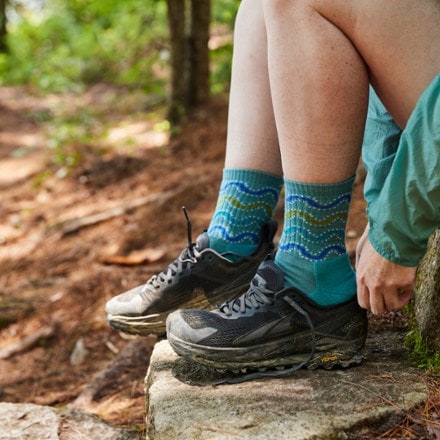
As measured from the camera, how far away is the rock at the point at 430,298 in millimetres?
1659

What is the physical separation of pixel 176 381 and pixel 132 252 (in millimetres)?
2254

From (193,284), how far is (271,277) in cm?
42

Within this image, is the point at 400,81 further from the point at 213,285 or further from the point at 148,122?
the point at 148,122

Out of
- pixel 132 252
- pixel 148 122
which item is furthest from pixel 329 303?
pixel 148 122

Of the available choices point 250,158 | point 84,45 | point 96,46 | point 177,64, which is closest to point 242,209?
point 250,158

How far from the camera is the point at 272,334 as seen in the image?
1669 mm

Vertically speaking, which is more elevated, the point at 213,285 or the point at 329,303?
the point at 329,303

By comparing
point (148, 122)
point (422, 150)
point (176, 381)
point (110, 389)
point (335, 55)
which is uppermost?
point (335, 55)

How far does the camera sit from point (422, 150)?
4.17 ft

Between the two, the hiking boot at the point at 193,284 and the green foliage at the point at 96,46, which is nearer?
the hiking boot at the point at 193,284

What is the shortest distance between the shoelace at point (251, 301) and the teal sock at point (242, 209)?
29cm

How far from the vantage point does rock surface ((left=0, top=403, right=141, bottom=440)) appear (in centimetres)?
184

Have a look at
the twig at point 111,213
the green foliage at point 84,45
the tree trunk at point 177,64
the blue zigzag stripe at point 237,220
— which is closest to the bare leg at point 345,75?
the blue zigzag stripe at point 237,220

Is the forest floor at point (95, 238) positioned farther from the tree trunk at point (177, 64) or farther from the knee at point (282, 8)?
the knee at point (282, 8)
